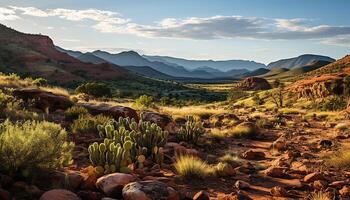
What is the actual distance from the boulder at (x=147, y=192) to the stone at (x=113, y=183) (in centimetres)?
20

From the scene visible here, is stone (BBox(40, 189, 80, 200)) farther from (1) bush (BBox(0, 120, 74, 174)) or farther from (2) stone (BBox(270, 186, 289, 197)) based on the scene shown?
(2) stone (BBox(270, 186, 289, 197))

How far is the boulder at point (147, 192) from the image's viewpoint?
19.6 feet

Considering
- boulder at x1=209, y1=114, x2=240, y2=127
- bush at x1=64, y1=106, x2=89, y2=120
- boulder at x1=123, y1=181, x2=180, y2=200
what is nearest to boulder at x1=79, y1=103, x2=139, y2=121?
bush at x1=64, y1=106, x2=89, y2=120

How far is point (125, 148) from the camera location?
816cm

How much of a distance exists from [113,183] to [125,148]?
5.80 feet

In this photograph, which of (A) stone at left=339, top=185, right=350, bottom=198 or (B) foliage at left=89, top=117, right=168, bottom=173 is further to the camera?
(B) foliage at left=89, top=117, right=168, bottom=173

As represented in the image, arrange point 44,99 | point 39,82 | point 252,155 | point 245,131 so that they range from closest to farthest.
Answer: point 252,155, point 245,131, point 44,99, point 39,82

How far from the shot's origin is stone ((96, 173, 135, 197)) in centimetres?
628

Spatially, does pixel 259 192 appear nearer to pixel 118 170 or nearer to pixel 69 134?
pixel 118 170

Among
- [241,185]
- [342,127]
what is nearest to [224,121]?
[342,127]

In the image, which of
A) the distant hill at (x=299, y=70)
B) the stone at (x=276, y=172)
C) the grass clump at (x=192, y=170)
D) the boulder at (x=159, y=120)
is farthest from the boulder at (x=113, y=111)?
the distant hill at (x=299, y=70)

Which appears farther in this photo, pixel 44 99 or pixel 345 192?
pixel 44 99

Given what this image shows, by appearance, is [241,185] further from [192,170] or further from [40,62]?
[40,62]

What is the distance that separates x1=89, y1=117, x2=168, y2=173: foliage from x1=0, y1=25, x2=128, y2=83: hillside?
203ft
